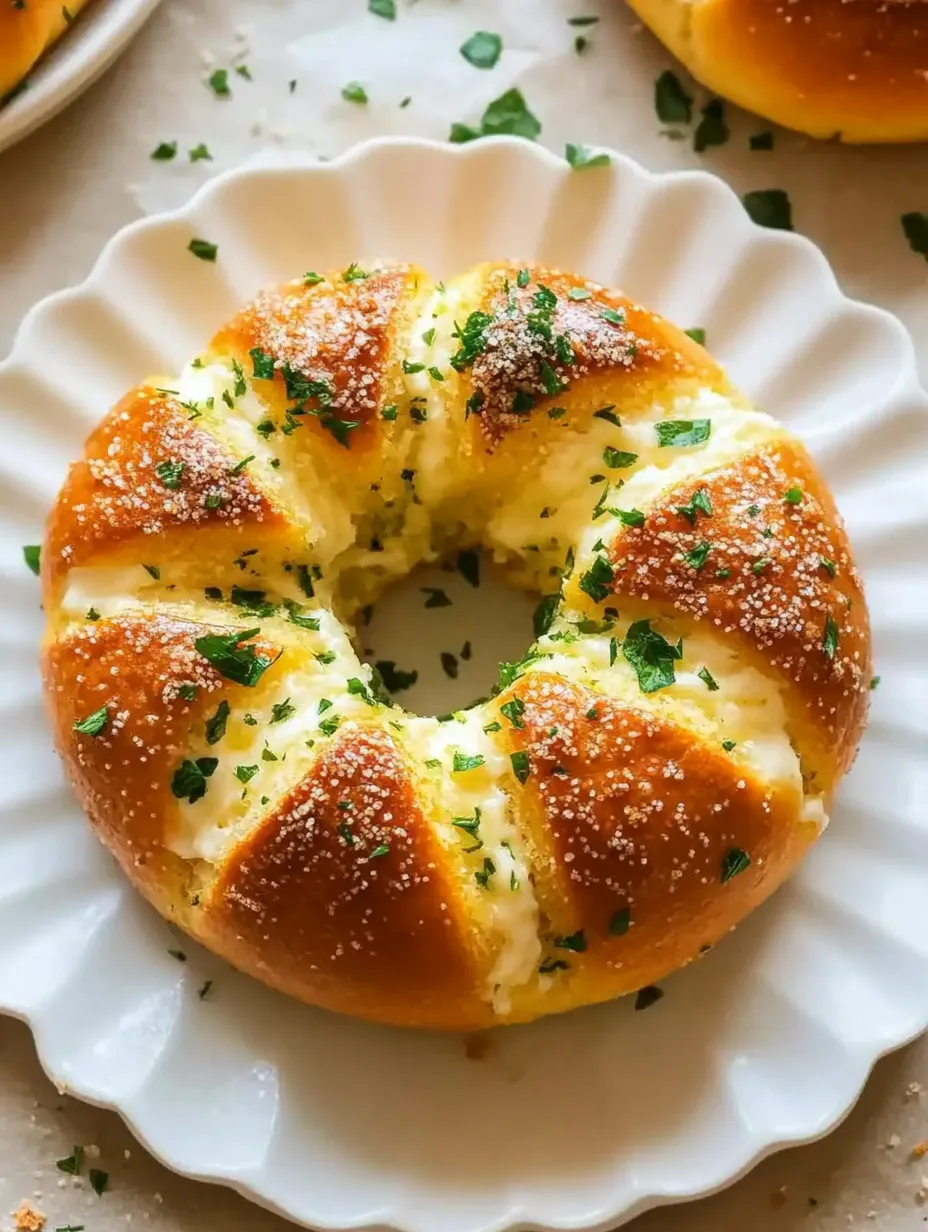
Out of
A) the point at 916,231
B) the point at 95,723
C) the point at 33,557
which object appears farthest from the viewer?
the point at 916,231

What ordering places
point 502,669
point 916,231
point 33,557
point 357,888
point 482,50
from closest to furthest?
point 357,888, point 502,669, point 33,557, point 916,231, point 482,50

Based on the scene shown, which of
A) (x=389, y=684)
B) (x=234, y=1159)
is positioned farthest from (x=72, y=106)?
(x=234, y=1159)

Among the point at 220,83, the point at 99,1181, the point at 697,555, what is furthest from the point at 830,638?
the point at 220,83

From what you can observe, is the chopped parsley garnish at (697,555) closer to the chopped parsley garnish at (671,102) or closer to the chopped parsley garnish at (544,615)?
the chopped parsley garnish at (544,615)

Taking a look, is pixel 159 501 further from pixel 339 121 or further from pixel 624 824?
pixel 339 121

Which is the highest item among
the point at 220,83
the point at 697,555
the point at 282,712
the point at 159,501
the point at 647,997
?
the point at 220,83

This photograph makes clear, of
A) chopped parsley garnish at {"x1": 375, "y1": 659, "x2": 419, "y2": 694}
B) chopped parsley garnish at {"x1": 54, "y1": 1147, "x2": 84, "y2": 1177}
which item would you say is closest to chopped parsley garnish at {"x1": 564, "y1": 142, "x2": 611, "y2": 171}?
chopped parsley garnish at {"x1": 375, "y1": 659, "x2": 419, "y2": 694}

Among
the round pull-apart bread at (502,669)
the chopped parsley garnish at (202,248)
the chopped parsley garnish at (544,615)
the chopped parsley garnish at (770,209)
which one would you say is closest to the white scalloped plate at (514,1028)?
the chopped parsley garnish at (202,248)
